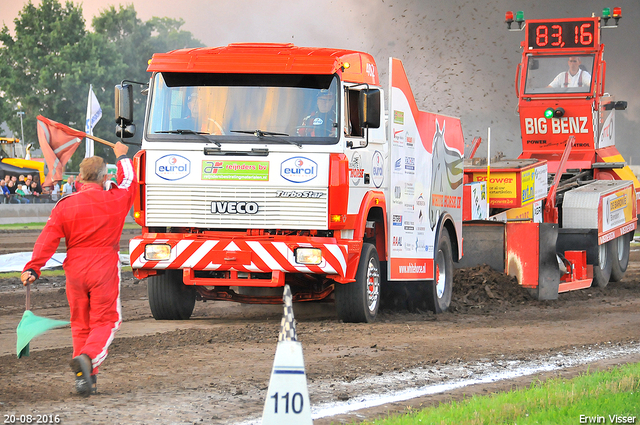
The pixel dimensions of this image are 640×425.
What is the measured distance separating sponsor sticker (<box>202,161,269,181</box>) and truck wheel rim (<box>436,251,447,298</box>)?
11.7 ft

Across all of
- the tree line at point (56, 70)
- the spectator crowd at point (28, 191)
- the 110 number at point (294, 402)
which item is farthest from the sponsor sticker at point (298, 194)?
the tree line at point (56, 70)

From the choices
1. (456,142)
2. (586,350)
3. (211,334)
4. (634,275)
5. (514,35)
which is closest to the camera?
(586,350)

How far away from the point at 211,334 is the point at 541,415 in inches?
174

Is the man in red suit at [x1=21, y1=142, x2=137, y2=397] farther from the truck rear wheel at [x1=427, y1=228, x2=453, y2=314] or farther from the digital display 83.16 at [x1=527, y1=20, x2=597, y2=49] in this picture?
the digital display 83.16 at [x1=527, y1=20, x2=597, y2=49]

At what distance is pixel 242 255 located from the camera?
956cm

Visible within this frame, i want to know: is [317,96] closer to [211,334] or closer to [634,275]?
[211,334]

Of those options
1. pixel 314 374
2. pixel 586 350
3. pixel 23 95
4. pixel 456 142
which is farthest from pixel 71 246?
pixel 23 95

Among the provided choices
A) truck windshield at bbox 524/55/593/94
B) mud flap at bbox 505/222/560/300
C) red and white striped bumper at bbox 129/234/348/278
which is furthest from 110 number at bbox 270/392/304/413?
truck windshield at bbox 524/55/593/94

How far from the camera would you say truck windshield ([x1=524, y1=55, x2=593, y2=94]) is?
16.9 metres

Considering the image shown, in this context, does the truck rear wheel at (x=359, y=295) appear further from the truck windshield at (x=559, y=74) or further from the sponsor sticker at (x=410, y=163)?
the truck windshield at (x=559, y=74)

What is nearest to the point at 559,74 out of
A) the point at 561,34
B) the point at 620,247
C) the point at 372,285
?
the point at 561,34

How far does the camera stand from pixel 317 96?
970cm

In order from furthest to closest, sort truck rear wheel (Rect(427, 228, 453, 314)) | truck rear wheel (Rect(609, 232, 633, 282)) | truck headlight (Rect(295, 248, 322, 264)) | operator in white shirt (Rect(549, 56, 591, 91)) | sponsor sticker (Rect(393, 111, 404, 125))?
operator in white shirt (Rect(549, 56, 591, 91)) < truck rear wheel (Rect(609, 232, 633, 282)) < truck rear wheel (Rect(427, 228, 453, 314)) < sponsor sticker (Rect(393, 111, 404, 125)) < truck headlight (Rect(295, 248, 322, 264))

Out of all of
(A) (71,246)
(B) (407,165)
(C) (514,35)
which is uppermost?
(C) (514,35)
